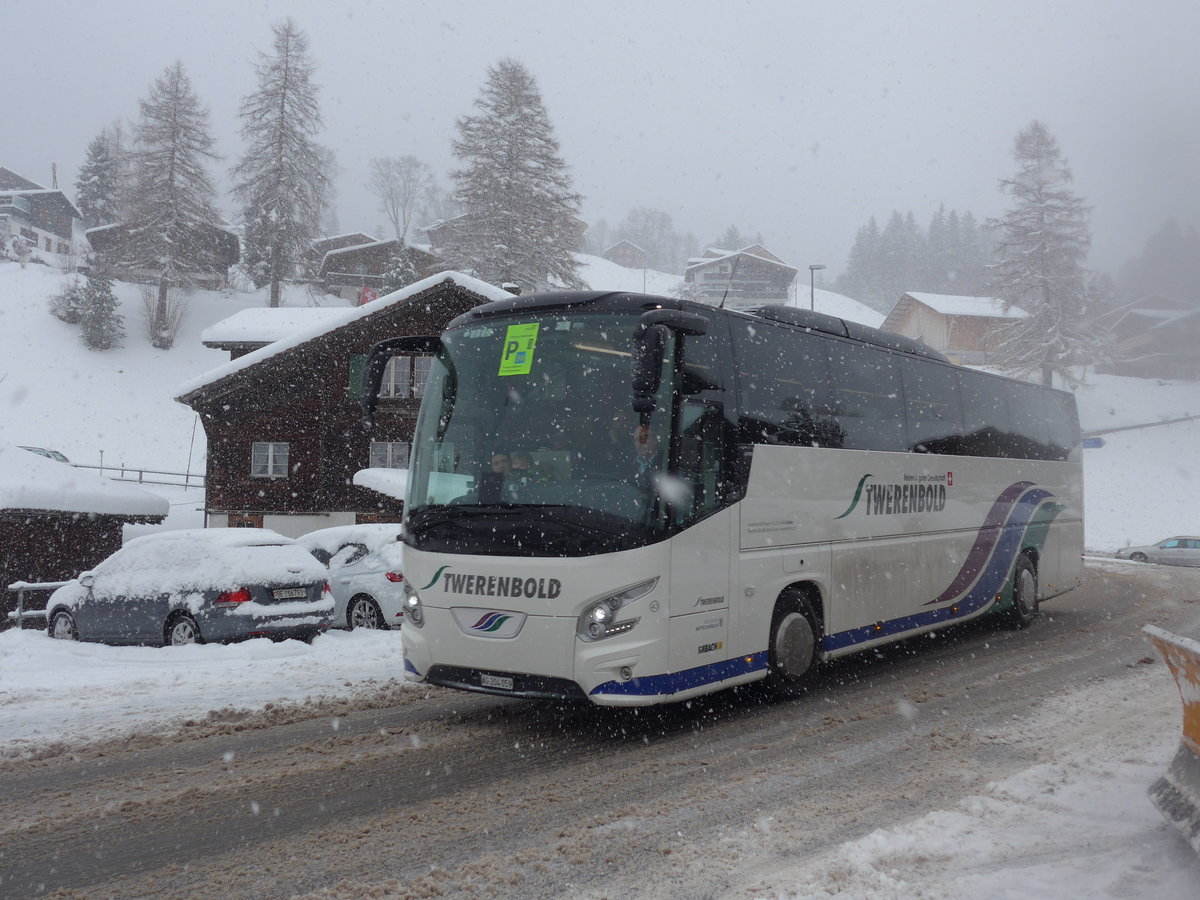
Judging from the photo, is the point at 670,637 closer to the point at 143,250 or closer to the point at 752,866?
the point at 752,866

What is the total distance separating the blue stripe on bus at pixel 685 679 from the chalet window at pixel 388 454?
84.5ft

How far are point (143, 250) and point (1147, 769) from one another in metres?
67.9

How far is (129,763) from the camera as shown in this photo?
618 centimetres

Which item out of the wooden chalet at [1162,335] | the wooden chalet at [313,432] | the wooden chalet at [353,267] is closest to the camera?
the wooden chalet at [1162,335]

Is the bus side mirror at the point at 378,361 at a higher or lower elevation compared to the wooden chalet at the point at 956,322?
lower

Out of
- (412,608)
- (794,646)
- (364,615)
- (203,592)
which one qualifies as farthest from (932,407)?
(203,592)

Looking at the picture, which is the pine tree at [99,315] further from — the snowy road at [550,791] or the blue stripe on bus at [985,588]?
the blue stripe on bus at [985,588]

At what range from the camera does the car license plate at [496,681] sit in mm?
6525

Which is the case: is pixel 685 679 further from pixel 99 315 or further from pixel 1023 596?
pixel 99 315

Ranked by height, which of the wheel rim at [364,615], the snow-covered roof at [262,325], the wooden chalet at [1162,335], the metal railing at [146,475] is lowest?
the wheel rim at [364,615]

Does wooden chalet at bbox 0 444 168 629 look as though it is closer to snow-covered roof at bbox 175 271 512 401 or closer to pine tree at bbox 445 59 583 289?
snow-covered roof at bbox 175 271 512 401

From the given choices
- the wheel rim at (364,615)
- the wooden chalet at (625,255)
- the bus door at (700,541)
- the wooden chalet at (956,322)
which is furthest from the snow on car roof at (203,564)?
the wooden chalet at (625,255)

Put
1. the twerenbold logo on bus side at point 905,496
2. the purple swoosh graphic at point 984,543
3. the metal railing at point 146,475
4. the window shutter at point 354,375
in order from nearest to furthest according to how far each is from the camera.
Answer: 1. the twerenbold logo on bus side at point 905,496
2. the purple swoosh graphic at point 984,543
3. the window shutter at point 354,375
4. the metal railing at point 146,475

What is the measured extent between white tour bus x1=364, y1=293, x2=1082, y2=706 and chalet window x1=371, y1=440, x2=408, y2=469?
24.5m
